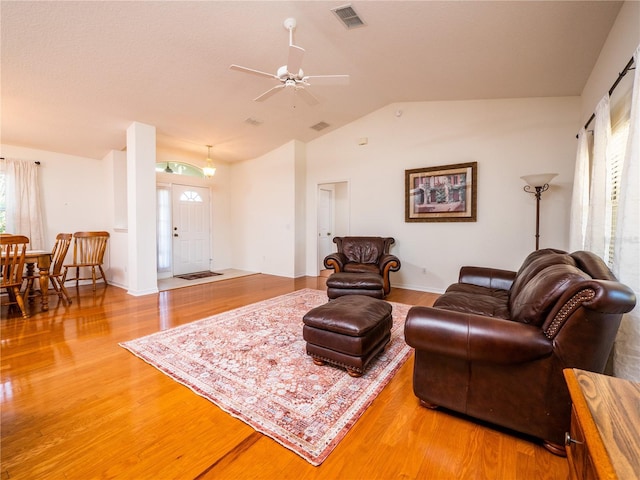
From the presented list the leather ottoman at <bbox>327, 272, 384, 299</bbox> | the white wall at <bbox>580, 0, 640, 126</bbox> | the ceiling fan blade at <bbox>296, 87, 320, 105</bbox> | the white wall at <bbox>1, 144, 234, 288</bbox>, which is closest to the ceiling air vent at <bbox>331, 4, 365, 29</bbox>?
the ceiling fan blade at <bbox>296, 87, 320, 105</bbox>

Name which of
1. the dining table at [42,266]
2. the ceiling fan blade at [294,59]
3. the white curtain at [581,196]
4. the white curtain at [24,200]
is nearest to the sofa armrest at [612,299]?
the white curtain at [581,196]

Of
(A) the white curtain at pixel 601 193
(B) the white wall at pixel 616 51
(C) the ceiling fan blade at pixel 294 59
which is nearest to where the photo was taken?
(B) the white wall at pixel 616 51

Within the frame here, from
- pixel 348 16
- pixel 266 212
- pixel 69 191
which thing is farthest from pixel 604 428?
pixel 69 191

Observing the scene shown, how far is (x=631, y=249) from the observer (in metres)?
1.48

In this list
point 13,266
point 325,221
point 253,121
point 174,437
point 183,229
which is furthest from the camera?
point 325,221

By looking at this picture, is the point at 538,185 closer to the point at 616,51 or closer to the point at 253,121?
the point at 616,51

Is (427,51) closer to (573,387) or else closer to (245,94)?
(245,94)

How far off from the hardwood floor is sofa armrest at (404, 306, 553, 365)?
1.44 feet

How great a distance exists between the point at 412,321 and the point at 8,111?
5.37 metres

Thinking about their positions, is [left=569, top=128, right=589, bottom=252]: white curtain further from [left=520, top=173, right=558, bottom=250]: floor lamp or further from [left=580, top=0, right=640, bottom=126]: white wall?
[left=580, top=0, right=640, bottom=126]: white wall

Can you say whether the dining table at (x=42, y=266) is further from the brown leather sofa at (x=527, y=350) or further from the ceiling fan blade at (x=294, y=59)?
the brown leather sofa at (x=527, y=350)

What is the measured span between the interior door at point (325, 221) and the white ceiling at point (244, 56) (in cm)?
251

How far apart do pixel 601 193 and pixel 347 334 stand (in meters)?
2.30

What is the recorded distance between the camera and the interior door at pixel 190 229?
19.8 ft
